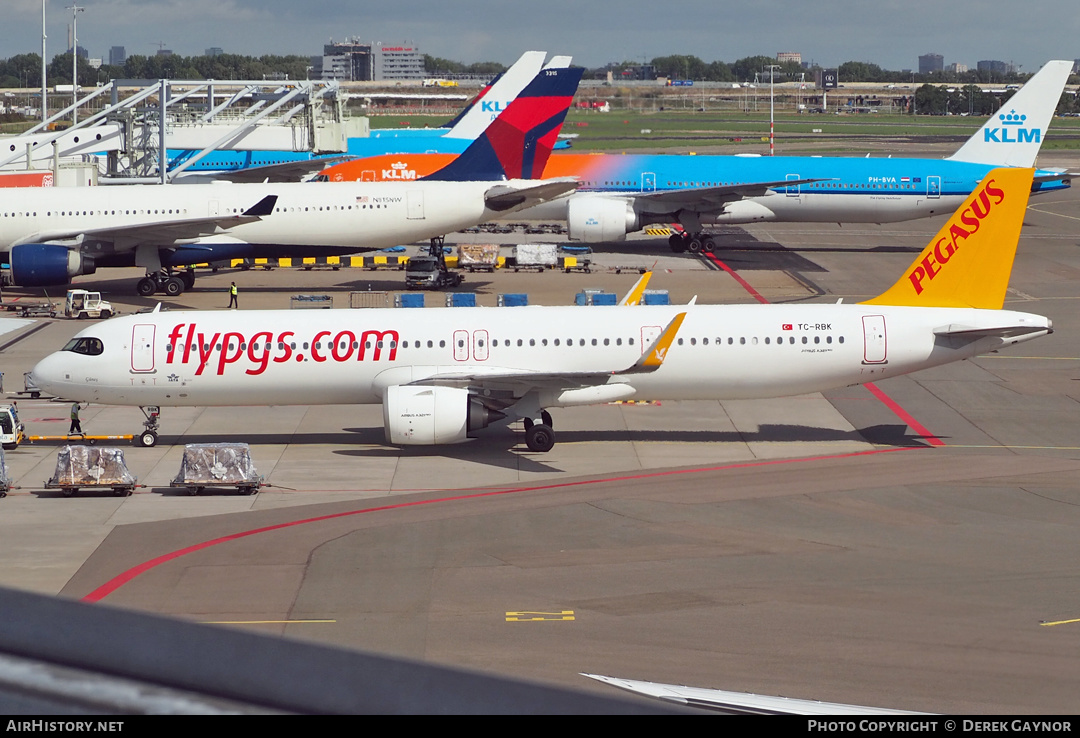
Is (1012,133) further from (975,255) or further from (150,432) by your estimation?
(150,432)

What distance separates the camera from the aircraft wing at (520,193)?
2122 inches

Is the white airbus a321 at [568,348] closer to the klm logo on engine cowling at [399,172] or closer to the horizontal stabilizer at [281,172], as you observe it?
the klm logo on engine cowling at [399,172]

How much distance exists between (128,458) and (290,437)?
4.37 metres

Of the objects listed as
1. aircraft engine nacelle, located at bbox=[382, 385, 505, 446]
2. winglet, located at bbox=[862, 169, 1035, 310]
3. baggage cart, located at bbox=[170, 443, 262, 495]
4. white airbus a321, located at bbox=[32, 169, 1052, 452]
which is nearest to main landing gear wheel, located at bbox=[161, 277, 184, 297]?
white airbus a321, located at bbox=[32, 169, 1052, 452]

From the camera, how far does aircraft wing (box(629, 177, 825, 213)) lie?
64500 mm

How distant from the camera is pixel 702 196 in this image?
6544 cm

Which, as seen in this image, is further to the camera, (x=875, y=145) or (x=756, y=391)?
(x=875, y=145)

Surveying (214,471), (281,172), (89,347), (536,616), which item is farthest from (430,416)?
(281,172)

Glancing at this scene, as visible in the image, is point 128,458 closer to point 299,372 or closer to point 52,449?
point 52,449

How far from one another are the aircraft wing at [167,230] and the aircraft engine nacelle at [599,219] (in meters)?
17.7

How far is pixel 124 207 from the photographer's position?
179ft

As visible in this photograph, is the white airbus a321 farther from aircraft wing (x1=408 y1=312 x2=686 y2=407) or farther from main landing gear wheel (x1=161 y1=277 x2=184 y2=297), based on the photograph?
main landing gear wheel (x1=161 y1=277 x2=184 y2=297)
